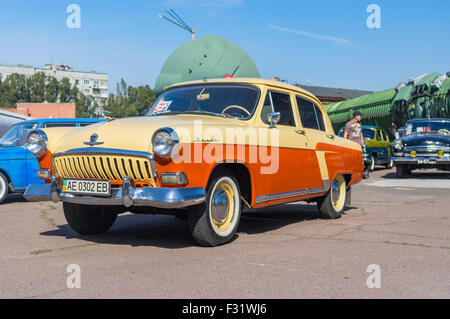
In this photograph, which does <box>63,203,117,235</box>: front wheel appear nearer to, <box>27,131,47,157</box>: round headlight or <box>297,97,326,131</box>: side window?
<box>27,131,47,157</box>: round headlight

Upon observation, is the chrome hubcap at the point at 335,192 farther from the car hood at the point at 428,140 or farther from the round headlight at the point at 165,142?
the car hood at the point at 428,140

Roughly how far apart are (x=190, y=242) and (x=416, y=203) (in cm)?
548

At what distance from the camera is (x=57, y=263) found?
15.1 ft

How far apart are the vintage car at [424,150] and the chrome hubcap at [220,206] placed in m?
11.9

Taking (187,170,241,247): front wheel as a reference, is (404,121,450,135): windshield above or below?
above

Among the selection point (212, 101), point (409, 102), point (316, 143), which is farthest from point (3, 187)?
point (409, 102)

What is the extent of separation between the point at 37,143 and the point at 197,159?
204cm

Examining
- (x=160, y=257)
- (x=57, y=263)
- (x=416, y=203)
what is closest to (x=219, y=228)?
(x=160, y=257)

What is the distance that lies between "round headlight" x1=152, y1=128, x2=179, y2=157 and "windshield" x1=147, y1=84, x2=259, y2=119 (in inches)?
44.7

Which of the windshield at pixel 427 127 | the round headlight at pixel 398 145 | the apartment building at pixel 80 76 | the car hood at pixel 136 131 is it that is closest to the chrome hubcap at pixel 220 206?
the car hood at pixel 136 131

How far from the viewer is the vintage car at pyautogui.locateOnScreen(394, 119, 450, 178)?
51.9ft

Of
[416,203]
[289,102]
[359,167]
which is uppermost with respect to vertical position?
[289,102]

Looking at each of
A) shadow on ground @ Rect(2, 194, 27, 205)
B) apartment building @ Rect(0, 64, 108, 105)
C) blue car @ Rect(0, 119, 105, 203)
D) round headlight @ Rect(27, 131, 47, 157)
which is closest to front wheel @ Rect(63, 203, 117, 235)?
round headlight @ Rect(27, 131, 47, 157)
